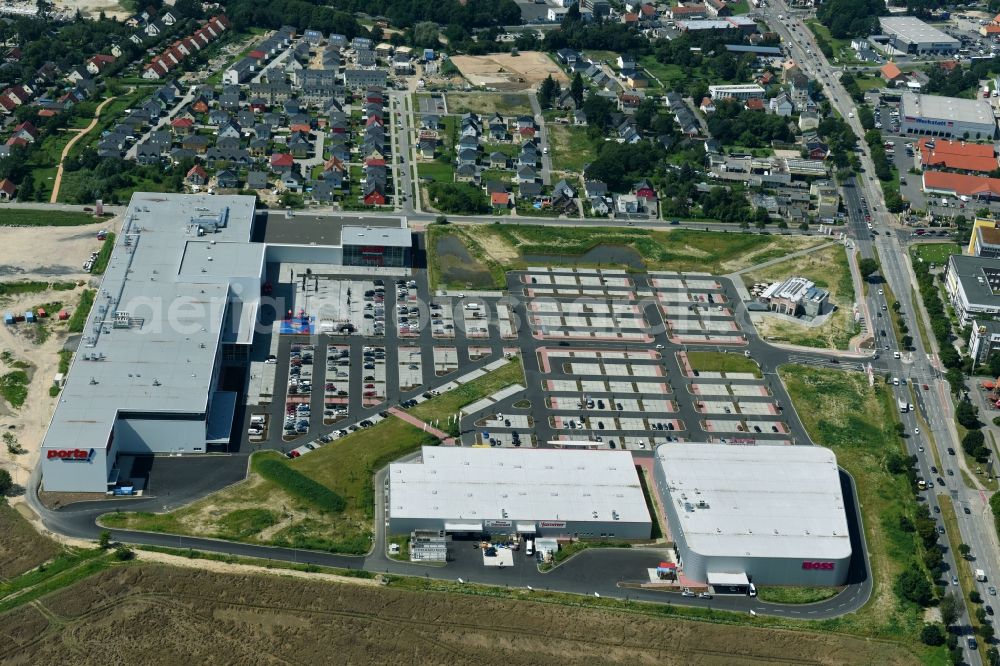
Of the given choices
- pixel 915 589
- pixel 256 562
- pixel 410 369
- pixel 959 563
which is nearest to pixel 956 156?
pixel 959 563

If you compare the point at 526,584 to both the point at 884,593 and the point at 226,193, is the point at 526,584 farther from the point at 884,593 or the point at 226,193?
the point at 226,193

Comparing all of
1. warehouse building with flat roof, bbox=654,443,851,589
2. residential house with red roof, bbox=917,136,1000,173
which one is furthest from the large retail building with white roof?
residential house with red roof, bbox=917,136,1000,173

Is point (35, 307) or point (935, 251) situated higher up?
point (35, 307)

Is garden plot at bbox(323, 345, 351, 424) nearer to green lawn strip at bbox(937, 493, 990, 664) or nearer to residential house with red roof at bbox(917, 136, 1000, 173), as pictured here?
green lawn strip at bbox(937, 493, 990, 664)

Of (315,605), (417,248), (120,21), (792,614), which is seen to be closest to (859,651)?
(792,614)

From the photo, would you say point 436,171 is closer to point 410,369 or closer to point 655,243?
point 655,243

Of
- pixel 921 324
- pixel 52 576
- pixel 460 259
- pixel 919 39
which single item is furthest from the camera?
pixel 919 39
